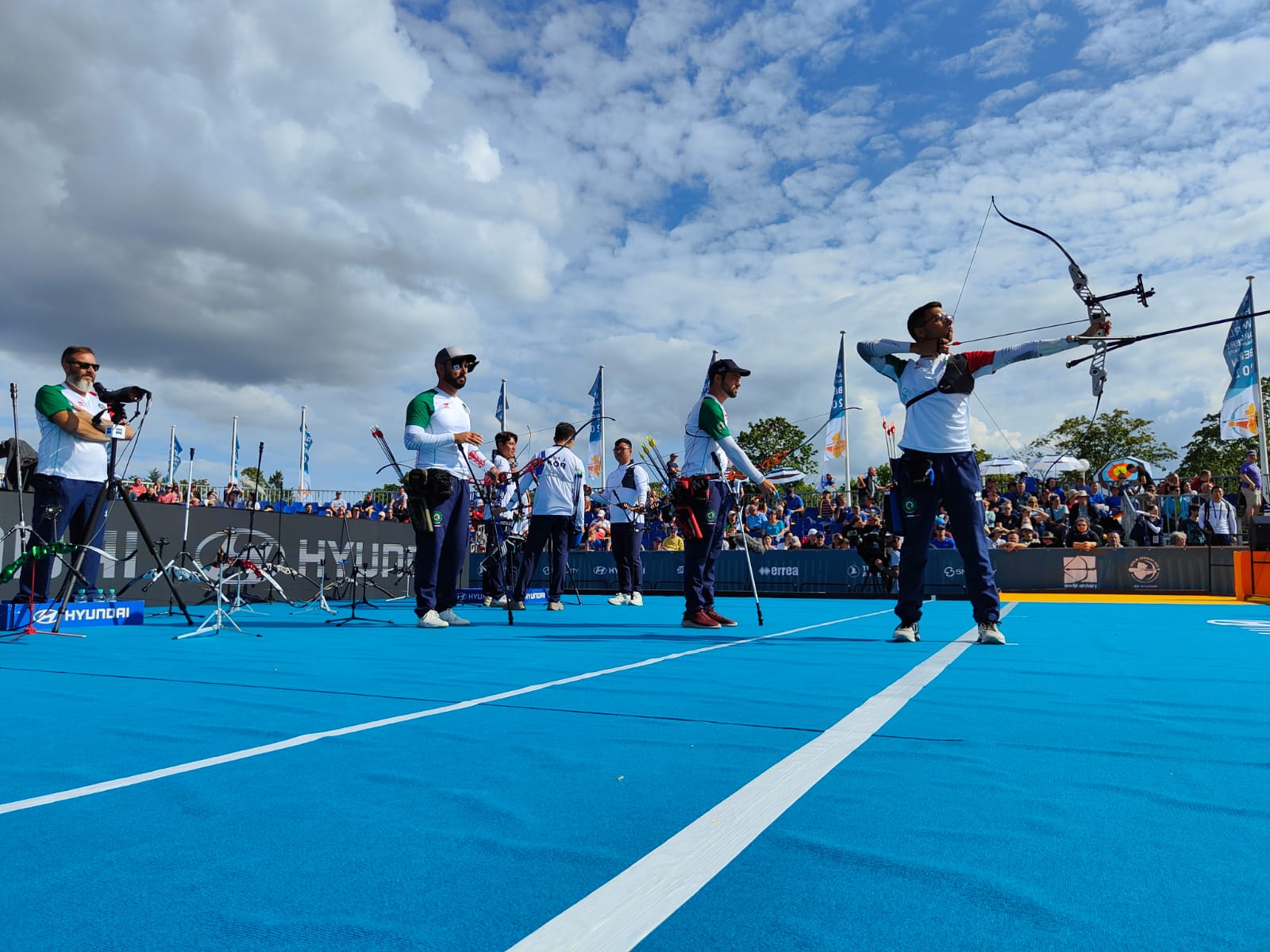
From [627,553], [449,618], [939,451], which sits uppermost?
[939,451]

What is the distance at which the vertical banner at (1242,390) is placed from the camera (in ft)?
59.1

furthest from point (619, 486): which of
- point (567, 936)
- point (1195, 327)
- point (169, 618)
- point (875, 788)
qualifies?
point (567, 936)

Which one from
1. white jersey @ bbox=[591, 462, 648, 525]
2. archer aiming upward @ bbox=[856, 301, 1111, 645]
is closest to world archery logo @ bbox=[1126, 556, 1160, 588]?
white jersey @ bbox=[591, 462, 648, 525]

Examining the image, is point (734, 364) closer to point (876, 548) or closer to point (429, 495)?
point (429, 495)

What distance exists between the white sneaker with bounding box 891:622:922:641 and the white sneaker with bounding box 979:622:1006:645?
1.26 ft

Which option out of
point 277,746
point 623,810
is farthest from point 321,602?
point 623,810

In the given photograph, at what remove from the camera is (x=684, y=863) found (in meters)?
1.34

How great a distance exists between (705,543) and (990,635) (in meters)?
2.04

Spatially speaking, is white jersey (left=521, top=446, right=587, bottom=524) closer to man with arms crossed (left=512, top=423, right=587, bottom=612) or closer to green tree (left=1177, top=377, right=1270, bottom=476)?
man with arms crossed (left=512, top=423, right=587, bottom=612)

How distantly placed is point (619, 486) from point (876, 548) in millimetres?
6293

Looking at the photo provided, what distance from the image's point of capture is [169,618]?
7.70 meters

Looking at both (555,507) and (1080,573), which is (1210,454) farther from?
(555,507)

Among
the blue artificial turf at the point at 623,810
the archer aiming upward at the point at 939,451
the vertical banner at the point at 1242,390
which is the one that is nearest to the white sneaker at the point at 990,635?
the archer aiming upward at the point at 939,451

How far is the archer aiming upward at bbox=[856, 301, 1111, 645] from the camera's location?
496 cm
